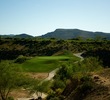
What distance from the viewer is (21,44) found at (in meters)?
142

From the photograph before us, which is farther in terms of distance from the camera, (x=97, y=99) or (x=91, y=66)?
(x=91, y=66)

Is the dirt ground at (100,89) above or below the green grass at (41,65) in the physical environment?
above

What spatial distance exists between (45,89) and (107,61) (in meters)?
37.2

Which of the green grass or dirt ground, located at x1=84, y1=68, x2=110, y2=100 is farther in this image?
the green grass

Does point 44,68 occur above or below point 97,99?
below

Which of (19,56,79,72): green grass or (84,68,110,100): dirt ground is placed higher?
(84,68,110,100): dirt ground

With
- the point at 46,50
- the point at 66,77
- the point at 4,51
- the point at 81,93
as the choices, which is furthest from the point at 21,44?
the point at 81,93

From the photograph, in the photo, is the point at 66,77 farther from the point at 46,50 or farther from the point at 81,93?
the point at 46,50

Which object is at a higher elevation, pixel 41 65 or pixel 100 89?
pixel 100 89

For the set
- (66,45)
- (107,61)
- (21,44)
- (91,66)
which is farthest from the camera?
(21,44)

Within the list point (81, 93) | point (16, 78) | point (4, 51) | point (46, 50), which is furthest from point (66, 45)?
point (81, 93)

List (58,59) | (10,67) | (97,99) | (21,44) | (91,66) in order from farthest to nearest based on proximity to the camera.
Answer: (21,44)
(58,59)
(91,66)
(10,67)
(97,99)

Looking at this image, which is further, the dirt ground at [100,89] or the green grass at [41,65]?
the green grass at [41,65]

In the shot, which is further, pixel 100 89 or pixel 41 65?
pixel 41 65
